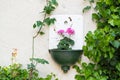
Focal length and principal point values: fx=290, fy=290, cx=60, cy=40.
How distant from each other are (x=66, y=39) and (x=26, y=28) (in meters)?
0.49

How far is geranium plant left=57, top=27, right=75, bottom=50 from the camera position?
10.5 ft

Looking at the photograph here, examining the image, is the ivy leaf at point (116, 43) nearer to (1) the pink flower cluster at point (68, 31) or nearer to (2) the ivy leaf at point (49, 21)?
(1) the pink flower cluster at point (68, 31)

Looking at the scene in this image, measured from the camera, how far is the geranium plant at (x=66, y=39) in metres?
3.21

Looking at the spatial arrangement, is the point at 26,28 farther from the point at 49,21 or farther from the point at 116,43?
the point at 116,43

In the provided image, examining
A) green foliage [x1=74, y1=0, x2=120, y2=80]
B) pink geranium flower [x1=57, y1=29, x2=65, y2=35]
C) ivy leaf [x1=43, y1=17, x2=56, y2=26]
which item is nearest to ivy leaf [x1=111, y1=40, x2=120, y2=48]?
green foliage [x1=74, y1=0, x2=120, y2=80]

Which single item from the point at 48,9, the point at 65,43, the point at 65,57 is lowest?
the point at 65,57

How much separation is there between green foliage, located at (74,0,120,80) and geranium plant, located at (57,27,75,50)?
0.20 metres

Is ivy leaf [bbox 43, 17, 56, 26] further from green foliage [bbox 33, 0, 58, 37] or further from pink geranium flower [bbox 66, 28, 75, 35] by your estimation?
pink geranium flower [bbox 66, 28, 75, 35]

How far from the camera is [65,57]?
3.13 meters

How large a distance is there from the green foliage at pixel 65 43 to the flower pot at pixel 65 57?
77mm

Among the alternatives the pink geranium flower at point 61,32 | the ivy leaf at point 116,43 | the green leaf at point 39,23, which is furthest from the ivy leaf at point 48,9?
the ivy leaf at point 116,43

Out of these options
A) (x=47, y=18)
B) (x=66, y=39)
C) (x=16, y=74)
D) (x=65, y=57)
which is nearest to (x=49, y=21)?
(x=47, y=18)

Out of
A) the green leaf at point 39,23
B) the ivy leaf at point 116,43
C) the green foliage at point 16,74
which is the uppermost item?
the green leaf at point 39,23

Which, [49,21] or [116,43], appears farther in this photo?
[49,21]
